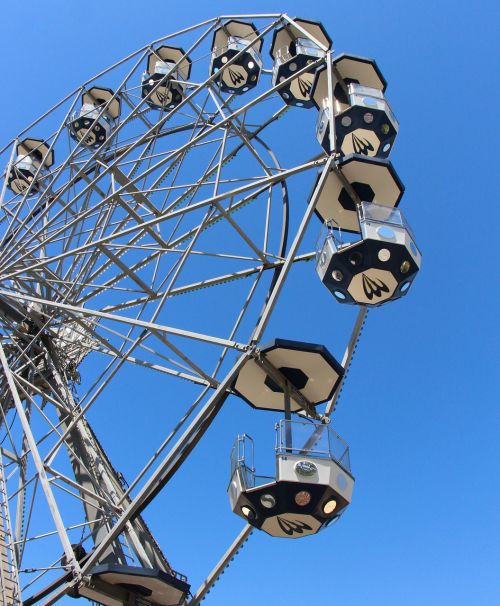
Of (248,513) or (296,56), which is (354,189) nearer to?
(248,513)

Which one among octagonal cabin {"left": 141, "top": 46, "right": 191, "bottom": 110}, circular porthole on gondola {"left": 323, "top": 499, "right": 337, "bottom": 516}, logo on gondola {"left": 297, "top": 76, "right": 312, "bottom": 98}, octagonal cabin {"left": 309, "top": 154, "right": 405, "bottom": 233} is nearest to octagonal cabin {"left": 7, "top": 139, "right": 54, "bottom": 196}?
octagonal cabin {"left": 141, "top": 46, "right": 191, "bottom": 110}

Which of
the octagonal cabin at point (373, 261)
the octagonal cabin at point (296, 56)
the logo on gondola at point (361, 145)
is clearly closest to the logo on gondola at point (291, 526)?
the octagonal cabin at point (373, 261)

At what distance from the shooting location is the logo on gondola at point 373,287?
10.1 m

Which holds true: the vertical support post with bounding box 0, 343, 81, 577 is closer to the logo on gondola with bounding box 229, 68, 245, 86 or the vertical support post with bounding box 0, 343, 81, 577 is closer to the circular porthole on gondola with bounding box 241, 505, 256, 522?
the circular porthole on gondola with bounding box 241, 505, 256, 522

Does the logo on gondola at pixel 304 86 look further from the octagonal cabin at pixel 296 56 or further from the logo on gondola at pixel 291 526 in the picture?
the logo on gondola at pixel 291 526

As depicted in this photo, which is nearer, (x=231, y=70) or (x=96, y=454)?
(x=96, y=454)

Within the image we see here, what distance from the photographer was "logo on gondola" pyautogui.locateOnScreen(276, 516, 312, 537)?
349 inches

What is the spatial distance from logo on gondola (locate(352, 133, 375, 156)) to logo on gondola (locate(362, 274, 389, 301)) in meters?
2.61

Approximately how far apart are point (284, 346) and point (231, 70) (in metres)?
9.88

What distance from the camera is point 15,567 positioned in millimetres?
10992

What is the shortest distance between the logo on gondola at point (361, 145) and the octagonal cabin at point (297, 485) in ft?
15.9

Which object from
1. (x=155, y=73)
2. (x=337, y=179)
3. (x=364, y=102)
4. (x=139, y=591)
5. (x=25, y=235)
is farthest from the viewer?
(x=155, y=73)

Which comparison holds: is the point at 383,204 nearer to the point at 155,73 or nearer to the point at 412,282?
the point at 412,282

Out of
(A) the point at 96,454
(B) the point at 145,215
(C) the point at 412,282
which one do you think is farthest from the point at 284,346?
(B) the point at 145,215
